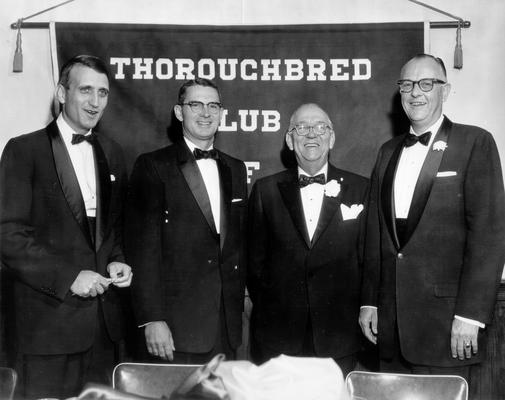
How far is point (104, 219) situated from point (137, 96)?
1084 millimetres

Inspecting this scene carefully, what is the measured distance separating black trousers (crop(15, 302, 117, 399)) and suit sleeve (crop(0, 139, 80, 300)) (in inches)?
11.6

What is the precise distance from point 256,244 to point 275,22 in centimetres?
152

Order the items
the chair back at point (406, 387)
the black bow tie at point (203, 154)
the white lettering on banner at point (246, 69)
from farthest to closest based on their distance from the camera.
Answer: the white lettering on banner at point (246, 69) < the black bow tie at point (203, 154) < the chair back at point (406, 387)

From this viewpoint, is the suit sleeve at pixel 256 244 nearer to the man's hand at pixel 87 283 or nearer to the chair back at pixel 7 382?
the man's hand at pixel 87 283

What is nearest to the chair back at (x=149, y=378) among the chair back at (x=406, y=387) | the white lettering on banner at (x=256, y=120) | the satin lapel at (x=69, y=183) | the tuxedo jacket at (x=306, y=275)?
the chair back at (x=406, y=387)

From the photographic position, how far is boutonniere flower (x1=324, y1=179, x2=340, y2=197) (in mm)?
3379

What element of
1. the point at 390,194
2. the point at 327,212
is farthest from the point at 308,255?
the point at 390,194

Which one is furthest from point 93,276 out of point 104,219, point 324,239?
point 324,239

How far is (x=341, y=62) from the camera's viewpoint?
13.1 feet

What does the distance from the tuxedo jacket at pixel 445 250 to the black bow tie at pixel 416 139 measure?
5 cm

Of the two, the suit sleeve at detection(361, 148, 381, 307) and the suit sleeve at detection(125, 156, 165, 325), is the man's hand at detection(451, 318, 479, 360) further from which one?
the suit sleeve at detection(125, 156, 165, 325)

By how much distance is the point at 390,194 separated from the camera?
3.19 meters

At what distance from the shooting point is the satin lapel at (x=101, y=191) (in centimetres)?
315

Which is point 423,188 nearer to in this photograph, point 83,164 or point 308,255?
point 308,255
